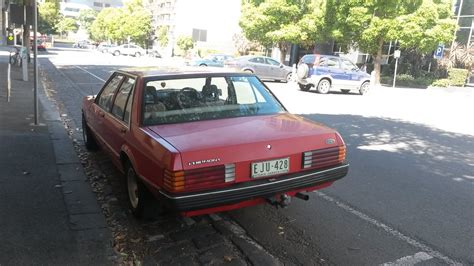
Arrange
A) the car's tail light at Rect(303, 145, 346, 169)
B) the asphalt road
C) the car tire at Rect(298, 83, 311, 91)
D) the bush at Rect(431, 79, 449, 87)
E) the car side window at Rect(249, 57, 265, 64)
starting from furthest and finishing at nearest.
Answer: the bush at Rect(431, 79, 449, 87) → the car side window at Rect(249, 57, 265, 64) → the car tire at Rect(298, 83, 311, 91) → the car's tail light at Rect(303, 145, 346, 169) → the asphalt road

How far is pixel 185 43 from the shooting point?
2387 inches

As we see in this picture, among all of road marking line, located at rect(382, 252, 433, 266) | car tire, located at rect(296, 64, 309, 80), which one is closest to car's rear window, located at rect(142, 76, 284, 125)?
road marking line, located at rect(382, 252, 433, 266)

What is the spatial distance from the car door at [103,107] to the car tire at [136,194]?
932 millimetres

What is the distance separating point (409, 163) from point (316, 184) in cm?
340

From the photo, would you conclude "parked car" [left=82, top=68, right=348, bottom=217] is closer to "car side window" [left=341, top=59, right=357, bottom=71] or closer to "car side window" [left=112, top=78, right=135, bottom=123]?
"car side window" [left=112, top=78, right=135, bottom=123]

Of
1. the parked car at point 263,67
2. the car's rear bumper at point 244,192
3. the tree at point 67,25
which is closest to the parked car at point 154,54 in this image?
the parked car at point 263,67

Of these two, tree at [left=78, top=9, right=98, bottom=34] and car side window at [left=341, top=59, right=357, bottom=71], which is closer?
car side window at [left=341, top=59, right=357, bottom=71]

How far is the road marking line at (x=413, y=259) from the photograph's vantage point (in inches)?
139

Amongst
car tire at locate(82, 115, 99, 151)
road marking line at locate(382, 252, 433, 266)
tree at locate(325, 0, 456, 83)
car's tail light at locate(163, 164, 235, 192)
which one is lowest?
road marking line at locate(382, 252, 433, 266)

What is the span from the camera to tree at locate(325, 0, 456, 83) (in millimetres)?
24359

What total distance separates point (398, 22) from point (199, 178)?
944 inches

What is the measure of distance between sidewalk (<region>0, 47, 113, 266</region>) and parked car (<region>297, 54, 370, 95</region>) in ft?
42.1

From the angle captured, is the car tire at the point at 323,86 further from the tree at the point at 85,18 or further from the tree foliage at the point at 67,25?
the tree at the point at 85,18

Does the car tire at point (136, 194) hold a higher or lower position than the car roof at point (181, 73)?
lower
